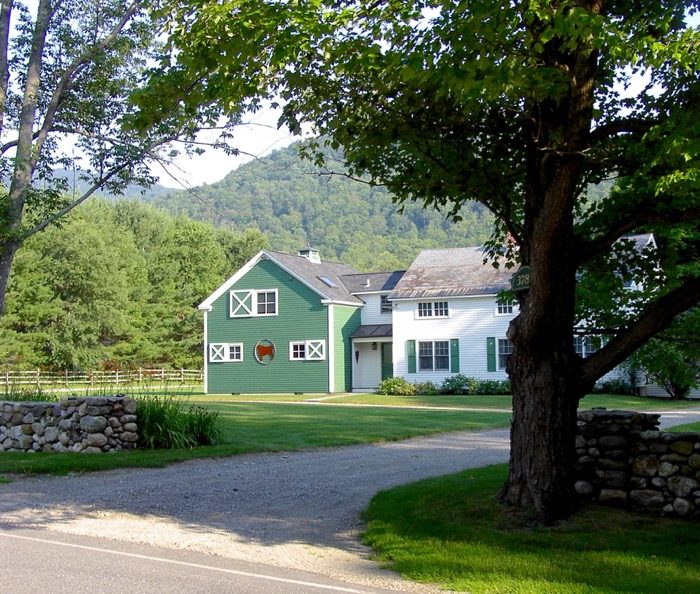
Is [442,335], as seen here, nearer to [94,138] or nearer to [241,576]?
[94,138]

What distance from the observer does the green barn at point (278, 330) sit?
40.5 meters

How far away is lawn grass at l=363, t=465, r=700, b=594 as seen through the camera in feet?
22.0

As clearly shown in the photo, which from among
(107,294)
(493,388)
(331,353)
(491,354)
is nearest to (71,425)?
(493,388)

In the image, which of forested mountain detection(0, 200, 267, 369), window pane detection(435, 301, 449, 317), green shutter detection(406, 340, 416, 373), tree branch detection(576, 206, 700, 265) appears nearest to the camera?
tree branch detection(576, 206, 700, 265)

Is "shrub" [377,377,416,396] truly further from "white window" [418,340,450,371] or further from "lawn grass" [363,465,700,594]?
"lawn grass" [363,465,700,594]

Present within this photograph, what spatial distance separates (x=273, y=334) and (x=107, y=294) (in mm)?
18677

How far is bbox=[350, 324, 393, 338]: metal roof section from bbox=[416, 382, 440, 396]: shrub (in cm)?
394

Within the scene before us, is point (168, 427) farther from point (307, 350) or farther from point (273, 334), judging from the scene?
point (273, 334)

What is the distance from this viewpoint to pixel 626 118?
31.5 ft

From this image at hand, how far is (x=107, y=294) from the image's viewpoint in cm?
5544

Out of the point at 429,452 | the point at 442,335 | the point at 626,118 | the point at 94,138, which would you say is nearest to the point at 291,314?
the point at 442,335

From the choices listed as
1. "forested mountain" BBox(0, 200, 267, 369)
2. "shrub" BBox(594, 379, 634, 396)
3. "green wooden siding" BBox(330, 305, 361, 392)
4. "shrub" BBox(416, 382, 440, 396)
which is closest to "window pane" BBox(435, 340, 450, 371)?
"shrub" BBox(416, 382, 440, 396)

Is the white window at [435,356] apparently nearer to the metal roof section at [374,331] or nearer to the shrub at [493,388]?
the metal roof section at [374,331]

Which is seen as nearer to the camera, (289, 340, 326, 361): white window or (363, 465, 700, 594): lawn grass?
(363, 465, 700, 594): lawn grass
